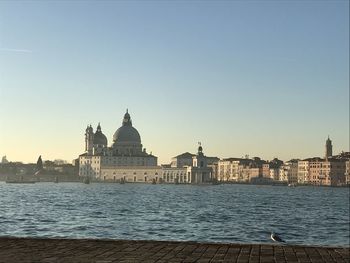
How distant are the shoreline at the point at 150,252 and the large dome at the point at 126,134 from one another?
573 feet

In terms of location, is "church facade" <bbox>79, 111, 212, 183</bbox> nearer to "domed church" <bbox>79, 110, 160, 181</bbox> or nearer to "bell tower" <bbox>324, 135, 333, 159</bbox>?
"domed church" <bbox>79, 110, 160, 181</bbox>

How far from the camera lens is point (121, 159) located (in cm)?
18288

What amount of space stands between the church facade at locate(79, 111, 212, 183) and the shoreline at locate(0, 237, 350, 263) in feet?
539

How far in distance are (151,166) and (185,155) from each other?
18812 millimetres

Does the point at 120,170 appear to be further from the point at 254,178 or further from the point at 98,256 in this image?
the point at 98,256

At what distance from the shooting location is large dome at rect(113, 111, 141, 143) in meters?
184

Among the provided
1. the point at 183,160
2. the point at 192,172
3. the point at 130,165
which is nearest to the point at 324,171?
the point at 192,172

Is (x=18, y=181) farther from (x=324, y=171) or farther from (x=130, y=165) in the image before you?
(x=324, y=171)

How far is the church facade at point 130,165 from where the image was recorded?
579 feet

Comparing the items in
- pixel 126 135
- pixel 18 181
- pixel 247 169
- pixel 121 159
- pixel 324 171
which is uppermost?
pixel 126 135

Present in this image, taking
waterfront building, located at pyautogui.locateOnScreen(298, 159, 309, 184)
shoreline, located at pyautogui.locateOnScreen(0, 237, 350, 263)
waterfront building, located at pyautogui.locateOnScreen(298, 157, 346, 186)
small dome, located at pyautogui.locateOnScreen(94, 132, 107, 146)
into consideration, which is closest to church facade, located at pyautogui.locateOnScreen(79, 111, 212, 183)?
small dome, located at pyautogui.locateOnScreen(94, 132, 107, 146)

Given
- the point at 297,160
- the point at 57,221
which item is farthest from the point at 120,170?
the point at 57,221

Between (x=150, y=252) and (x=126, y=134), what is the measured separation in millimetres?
176313

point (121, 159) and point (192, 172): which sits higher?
point (121, 159)
